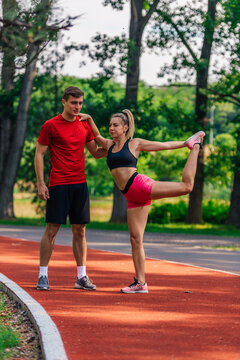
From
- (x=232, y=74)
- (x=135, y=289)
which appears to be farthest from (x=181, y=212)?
(x=135, y=289)

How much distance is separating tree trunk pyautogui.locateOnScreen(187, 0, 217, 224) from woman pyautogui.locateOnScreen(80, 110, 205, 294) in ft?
58.4

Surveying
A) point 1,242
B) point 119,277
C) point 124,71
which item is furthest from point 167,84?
point 119,277

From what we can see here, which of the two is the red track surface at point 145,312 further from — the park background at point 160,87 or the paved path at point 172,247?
the park background at point 160,87

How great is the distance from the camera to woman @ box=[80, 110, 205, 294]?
306 inches

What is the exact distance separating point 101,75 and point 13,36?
21.6 m

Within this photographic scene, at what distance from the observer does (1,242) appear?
15789mm

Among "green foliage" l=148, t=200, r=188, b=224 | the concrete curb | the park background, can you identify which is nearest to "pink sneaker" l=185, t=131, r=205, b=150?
the concrete curb

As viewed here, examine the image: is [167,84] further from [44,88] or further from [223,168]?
[44,88]

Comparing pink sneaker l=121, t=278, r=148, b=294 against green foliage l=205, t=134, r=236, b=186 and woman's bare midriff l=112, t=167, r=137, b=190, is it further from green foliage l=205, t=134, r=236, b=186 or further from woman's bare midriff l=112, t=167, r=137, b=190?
green foliage l=205, t=134, r=236, b=186

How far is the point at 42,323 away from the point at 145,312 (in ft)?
4.07

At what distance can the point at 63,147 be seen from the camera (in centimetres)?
793

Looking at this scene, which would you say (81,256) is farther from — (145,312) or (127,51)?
(127,51)

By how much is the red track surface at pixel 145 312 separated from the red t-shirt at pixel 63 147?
1.35 m

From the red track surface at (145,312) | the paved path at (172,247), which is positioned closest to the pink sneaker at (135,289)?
the red track surface at (145,312)
